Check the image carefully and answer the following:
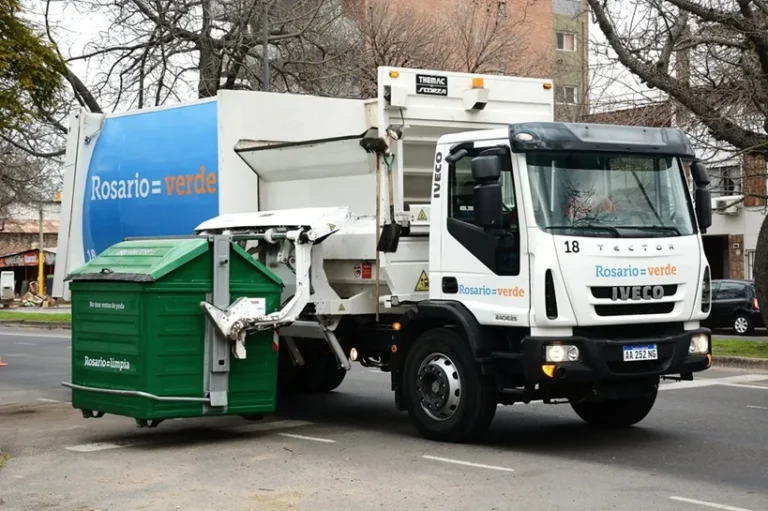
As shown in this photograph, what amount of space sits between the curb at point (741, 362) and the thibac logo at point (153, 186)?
897cm

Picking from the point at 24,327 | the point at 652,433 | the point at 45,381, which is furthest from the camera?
the point at 24,327

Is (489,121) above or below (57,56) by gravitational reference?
below

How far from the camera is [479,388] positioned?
935 cm

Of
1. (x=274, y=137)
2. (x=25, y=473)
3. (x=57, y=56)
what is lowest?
(x=25, y=473)

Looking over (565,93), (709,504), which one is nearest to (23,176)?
(565,93)

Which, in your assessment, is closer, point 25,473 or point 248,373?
point 25,473

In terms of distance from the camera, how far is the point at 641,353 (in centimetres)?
913

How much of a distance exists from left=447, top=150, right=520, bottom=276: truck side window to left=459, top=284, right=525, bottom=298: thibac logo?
13 cm

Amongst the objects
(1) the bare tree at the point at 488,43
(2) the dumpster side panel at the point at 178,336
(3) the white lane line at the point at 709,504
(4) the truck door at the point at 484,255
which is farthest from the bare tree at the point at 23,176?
(3) the white lane line at the point at 709,504

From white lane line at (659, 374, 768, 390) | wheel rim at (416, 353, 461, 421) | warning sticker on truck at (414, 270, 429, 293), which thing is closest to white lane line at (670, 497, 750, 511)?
wheel rim at (416, 353, 461, 421)

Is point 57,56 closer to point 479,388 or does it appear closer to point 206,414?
point 206,414

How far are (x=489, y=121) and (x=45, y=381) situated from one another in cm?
859

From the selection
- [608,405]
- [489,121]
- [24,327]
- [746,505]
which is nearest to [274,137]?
[489,121]

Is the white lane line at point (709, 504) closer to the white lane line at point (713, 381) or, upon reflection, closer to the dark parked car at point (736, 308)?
the white lane line at point (713, 381)
